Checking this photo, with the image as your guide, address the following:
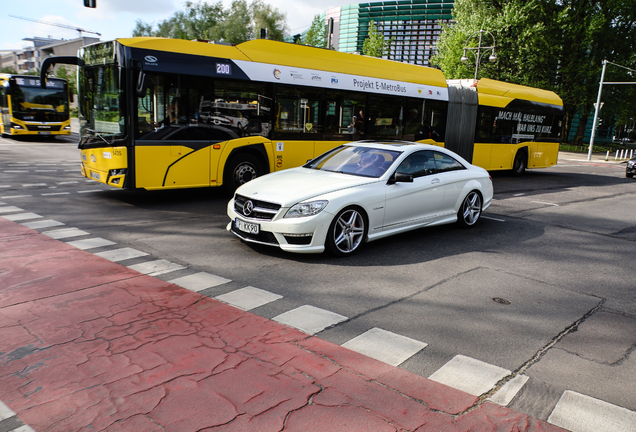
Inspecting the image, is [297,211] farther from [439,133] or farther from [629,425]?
[439,133]

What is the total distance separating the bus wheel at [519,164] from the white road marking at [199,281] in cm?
1613

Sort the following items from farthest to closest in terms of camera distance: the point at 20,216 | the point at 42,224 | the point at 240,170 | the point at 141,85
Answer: the point at 240,170, the point at 141,85, the point at 20,216, the point at 42,224

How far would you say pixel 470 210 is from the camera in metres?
8.70

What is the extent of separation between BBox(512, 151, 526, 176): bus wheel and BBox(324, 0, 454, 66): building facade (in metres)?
102

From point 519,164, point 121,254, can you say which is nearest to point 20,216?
point 121,254

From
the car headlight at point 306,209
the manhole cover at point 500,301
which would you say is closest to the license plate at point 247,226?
the car headlight at point 306,209

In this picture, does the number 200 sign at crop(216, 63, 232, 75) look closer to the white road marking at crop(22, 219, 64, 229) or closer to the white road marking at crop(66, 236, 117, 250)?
the white road marking at crop(22, 219, 64, 229)

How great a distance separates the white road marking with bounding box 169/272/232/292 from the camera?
521 cm

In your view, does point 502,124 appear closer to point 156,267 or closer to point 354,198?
point 354,198

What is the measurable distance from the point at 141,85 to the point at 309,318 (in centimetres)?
632

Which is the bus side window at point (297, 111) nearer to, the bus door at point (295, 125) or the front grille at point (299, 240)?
the bus door at point (295, 125)

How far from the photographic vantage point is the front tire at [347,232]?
6.30m


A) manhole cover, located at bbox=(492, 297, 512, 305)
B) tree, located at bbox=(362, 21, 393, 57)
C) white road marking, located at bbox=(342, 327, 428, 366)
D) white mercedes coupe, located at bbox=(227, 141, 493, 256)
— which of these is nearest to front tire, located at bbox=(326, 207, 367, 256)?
white mercedes coupe, located at bbox=(227, 141, 493, 256)

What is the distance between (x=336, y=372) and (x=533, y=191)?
42.8 feet
